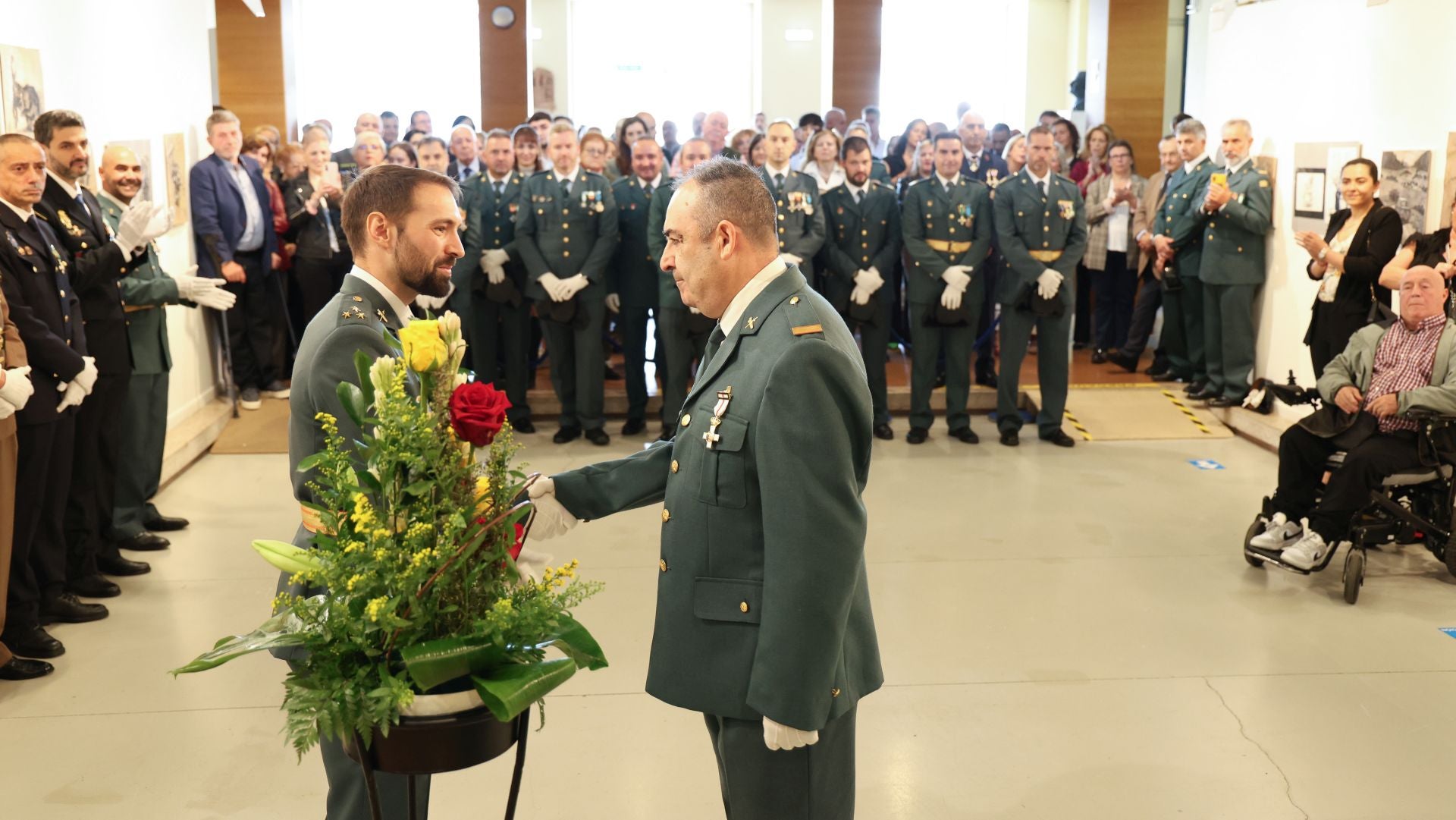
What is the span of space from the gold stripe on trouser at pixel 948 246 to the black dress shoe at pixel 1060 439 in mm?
1193

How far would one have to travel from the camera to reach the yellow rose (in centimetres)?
198

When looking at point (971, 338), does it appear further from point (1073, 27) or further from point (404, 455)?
point (1073, 27)

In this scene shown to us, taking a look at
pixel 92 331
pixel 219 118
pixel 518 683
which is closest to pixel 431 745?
pixel 518 683

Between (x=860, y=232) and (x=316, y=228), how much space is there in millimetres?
3367

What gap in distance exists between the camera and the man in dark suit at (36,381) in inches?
172

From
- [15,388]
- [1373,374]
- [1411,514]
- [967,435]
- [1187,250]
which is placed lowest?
[967,435]

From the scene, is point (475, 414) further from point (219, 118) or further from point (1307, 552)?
point (219, 118)

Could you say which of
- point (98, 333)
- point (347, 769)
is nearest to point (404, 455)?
point (347, 769)

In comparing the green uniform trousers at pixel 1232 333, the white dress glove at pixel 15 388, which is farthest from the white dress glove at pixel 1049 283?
the white dress glove at pixel 15 388

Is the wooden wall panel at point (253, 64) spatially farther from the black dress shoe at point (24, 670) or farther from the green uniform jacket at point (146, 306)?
the black dress shoe at point (24, 670)

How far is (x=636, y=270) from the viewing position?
7.96 meters

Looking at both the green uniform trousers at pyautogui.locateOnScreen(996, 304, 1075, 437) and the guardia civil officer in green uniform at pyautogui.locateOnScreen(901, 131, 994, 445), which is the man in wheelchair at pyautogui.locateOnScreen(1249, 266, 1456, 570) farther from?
the guardia civil officer in green uniform at pyautogui.locateOnScreen(901, 131, 994, 445)

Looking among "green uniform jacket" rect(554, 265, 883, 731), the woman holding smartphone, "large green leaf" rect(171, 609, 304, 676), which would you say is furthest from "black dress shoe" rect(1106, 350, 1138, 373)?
"large green leaf" rect(171, 609, 304, 676)

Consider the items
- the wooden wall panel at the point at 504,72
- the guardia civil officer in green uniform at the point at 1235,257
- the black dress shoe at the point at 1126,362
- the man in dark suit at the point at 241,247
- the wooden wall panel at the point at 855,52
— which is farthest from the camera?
the wooden wall panel at the point at 855,52
